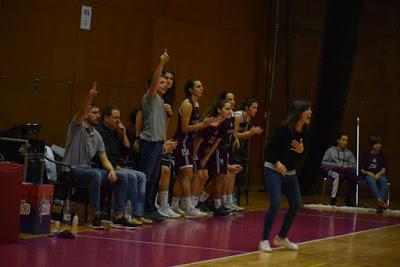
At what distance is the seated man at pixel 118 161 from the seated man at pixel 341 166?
18.0 feet

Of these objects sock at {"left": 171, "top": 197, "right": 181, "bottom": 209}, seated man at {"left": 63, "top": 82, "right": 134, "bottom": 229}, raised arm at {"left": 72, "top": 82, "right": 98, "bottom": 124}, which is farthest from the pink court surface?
raised arm at {"left": 72, "top": 82, "right": 98, "bottom": 124}

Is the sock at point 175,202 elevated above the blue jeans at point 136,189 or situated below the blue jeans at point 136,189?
below

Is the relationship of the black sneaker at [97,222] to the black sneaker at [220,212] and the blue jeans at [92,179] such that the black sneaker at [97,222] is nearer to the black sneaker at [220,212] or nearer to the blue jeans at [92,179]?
the blue jeans at [92,179]

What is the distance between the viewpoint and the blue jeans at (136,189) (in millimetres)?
10273

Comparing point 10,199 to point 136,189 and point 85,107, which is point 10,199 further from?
point 136,189

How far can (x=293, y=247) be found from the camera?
360 inches

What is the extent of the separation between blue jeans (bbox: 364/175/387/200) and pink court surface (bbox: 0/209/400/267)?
2198 mm

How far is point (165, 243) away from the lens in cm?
905

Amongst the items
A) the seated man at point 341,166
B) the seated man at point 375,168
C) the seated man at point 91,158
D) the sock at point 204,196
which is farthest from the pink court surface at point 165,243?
the seated man at point 341,166

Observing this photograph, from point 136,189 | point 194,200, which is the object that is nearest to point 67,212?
point 136,189

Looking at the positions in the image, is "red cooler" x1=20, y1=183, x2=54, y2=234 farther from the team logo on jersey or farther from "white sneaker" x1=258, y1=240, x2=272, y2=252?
the team logo on jersey

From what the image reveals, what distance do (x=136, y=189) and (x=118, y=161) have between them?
0.64 m

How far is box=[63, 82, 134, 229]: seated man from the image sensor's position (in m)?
9.80

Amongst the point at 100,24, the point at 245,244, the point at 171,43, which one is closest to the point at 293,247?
the point at 245,244
